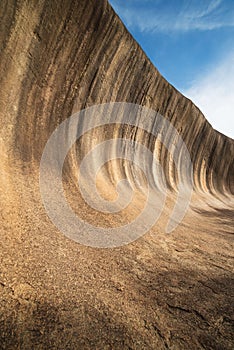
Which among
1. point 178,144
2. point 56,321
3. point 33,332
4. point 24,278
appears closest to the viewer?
point 33,332

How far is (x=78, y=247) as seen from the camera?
106 inches

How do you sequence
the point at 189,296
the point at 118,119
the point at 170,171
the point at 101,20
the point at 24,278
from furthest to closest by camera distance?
1. the point at 170,171
2. the point at 118,119
3. the point at 101,20
4. the point at 189,296
5. the point at 24,278

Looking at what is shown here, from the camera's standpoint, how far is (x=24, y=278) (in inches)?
77.2

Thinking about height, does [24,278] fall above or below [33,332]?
above

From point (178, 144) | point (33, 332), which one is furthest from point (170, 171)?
point (33, 332)

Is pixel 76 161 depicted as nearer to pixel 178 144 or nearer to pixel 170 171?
pixel 170 171

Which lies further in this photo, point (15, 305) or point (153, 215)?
point (153, 215)

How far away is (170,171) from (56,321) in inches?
303

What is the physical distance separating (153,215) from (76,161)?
6.46ft

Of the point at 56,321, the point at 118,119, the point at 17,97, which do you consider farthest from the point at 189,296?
the point at 118,119

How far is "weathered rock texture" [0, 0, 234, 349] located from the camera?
1.64 metres

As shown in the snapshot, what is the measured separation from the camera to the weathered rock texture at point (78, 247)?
5.40ft

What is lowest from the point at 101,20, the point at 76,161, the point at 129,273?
the point at 129,273

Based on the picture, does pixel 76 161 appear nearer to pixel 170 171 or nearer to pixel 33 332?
pixel 33 332
